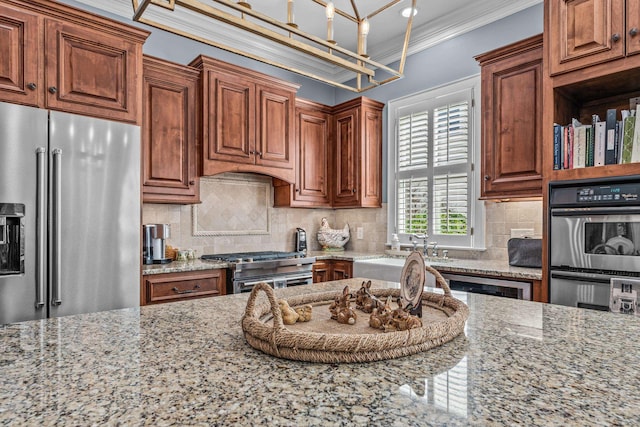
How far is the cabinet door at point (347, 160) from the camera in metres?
3.95

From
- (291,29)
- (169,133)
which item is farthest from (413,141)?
(291,29)

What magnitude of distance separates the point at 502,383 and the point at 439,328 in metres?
0.18

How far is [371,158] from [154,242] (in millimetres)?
2186

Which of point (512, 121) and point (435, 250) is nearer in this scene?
point (512, 121)

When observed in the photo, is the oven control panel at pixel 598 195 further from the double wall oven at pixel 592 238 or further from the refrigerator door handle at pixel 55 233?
the refrigerator door handle at pixel 55 233

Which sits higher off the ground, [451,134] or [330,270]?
[451,134]

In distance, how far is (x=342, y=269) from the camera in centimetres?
366

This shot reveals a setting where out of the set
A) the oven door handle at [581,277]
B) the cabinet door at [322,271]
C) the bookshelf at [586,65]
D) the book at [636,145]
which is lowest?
the cabinet door at [322,271]

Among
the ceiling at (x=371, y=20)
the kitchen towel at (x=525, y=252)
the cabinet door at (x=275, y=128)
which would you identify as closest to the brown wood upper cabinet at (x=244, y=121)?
the cabinet door at (x=275, y=128)

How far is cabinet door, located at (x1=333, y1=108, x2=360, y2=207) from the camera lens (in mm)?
3949

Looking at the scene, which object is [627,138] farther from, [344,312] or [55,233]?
[55,233]

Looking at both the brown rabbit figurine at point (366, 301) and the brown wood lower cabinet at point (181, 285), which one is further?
the brown wood lower cabinet at point (181, 285)

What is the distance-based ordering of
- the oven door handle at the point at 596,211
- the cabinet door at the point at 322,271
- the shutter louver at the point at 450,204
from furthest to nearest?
the cabinet door at the point at 322,271 → the shutter louver at the point at 450,204 → the oven door handle at the point at 596,211

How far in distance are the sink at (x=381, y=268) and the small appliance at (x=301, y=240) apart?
74 centimetres
